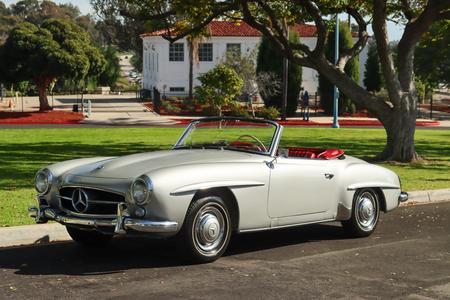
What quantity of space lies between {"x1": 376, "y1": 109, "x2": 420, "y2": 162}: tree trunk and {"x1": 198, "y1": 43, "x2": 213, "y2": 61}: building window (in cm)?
3661

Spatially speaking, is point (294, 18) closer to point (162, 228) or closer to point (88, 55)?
point (162, 228)

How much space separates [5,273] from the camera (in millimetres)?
6254

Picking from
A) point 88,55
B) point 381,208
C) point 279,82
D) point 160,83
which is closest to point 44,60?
point 88,55

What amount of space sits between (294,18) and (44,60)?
1806 cm

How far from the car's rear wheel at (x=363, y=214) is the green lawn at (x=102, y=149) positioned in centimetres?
370

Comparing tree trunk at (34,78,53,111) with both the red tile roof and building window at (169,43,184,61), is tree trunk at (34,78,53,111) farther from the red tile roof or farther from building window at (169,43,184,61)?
building window at (169,43,184,61)

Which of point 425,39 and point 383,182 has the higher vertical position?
point 425,39

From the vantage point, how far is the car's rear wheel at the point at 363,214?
26.8 ft

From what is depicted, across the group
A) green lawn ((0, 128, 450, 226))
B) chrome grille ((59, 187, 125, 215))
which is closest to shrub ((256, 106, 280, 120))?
green lawn ((0, 128, 450, 226))

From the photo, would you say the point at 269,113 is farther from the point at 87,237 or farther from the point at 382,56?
the point at 87,237

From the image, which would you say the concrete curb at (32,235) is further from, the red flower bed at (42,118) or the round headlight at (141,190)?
the red flower bed at (42,118)

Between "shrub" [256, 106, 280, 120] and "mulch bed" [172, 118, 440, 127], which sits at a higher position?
"shrub" [256, 106, 280, 120]

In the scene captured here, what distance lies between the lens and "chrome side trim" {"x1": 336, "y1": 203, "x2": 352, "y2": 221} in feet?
26.2

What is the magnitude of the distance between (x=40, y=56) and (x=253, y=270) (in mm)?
31090
